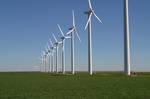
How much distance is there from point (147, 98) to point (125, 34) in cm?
4395

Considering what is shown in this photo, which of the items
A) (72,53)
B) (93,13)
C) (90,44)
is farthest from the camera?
(72,53)

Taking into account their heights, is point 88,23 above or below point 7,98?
above

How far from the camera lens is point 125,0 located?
69.6m

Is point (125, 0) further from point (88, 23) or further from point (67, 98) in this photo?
point (67, 98)

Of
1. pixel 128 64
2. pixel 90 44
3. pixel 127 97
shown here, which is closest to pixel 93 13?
pixel 90 44

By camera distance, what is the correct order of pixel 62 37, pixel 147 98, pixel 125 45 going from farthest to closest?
pixel 62 37 < pixel 125 45 < pixel 147 98

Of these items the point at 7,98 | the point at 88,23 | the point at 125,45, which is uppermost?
the point at 88,23

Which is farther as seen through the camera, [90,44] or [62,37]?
[62,37]

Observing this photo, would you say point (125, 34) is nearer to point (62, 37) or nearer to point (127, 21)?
point (127, 21)

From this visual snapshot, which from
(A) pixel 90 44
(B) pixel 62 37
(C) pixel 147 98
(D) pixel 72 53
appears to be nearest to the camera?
(C) pixel 147 98

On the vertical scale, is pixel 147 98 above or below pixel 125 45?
below

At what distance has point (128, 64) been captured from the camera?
67562mm

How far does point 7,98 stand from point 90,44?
59.0 m

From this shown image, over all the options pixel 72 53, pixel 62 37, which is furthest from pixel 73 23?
pixel 62 37
